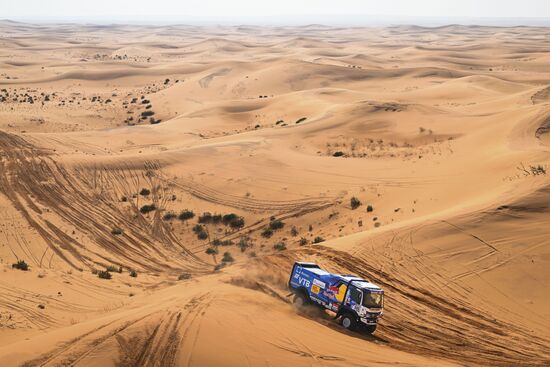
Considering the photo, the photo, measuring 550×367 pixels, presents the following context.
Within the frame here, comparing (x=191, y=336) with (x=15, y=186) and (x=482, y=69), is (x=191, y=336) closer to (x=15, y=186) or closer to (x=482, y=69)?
(x=15, y=186)

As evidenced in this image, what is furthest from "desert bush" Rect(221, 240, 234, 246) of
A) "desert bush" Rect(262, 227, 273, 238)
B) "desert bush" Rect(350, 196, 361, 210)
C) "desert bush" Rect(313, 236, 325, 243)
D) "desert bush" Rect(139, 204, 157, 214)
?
"desert bush" Rect(350, 196, 361, 210)

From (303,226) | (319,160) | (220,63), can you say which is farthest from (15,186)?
(220,63)

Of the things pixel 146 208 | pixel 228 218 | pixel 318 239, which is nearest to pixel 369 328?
pixel 318 239

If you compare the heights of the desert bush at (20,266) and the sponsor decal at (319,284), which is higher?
the sponsor decal at (319,284)

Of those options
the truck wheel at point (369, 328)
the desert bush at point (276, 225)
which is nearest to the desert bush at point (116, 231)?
the desert bush at point (276, 225)

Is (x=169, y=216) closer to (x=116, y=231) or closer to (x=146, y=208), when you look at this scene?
(x=146, y=208)

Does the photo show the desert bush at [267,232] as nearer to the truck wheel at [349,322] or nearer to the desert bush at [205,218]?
the desert bush at [205,218]
